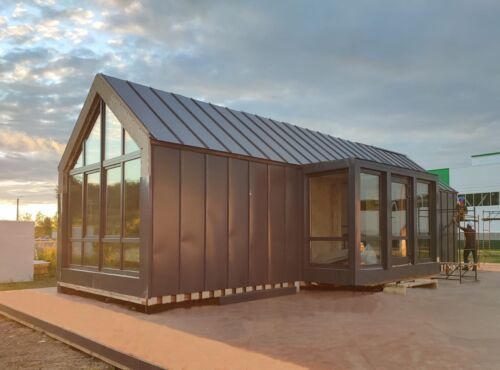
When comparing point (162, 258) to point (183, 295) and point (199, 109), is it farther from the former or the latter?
point (199, 109)

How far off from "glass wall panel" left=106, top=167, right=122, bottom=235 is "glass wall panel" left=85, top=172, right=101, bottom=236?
0.39 meters

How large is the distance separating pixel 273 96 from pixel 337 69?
7.00 ft

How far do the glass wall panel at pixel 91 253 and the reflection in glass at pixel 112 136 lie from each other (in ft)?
6.23

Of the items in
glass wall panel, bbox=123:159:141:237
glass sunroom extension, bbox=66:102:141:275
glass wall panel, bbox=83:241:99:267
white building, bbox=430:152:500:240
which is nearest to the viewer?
glass wall panel, bbox=123:159:141:237

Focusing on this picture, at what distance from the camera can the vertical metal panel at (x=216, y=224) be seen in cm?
834

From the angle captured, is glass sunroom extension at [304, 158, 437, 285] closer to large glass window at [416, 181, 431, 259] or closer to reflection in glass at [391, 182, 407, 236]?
reflection in glass at [391, 182, 407, 236]

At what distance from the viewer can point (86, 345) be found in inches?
227

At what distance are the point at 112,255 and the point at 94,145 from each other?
2560 mm

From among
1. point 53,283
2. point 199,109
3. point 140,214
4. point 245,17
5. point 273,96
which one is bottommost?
point 53,283

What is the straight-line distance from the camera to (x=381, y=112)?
1930 cm

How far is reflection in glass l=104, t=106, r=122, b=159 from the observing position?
8.84 m

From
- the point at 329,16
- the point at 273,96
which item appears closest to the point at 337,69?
the point at 273,96

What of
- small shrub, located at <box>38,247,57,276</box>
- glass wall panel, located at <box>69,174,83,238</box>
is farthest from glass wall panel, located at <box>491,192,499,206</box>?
glass wall panel, located at <box>69,174,83,238</box>

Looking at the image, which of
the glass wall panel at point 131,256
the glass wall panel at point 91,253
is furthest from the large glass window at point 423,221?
the glass wall panel at point 91,253
